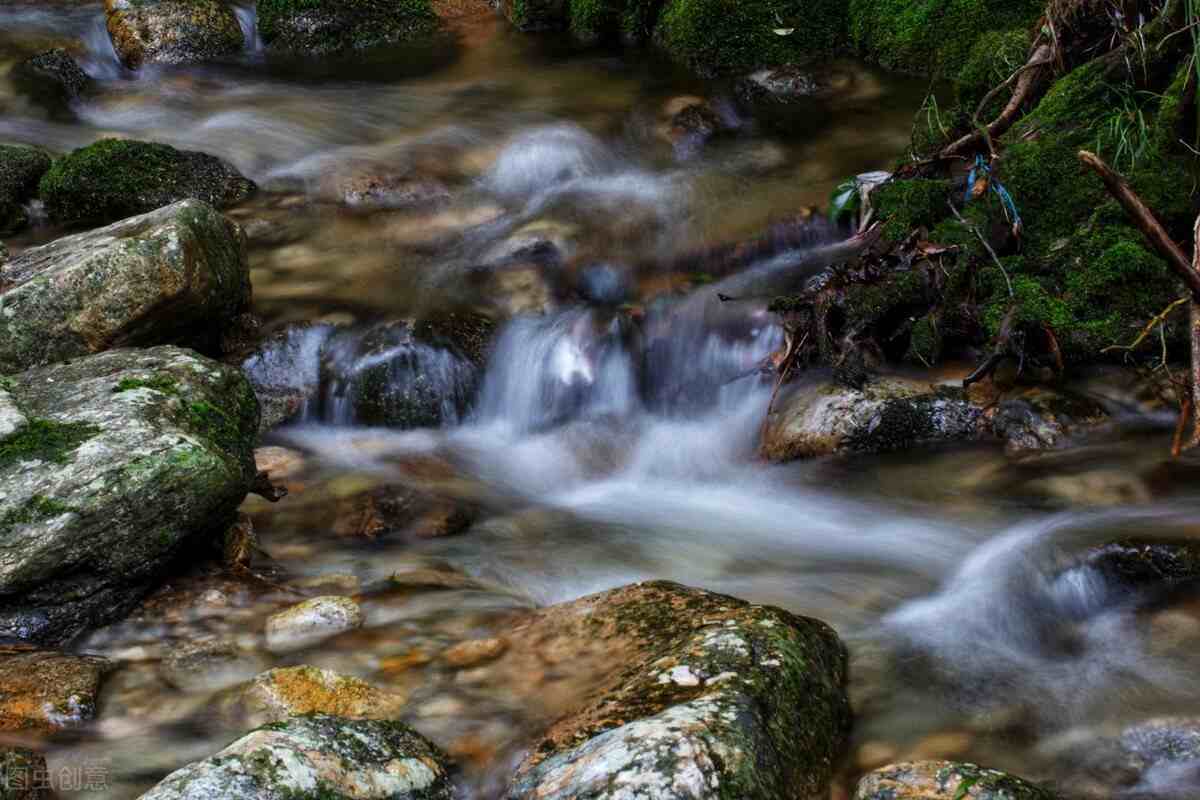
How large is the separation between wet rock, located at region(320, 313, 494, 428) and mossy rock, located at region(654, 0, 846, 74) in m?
4.32

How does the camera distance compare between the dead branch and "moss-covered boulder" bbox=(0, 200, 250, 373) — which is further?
the dead branch

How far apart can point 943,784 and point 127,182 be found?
23.0 feet

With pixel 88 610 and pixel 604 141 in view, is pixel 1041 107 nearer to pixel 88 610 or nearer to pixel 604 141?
pixel 604 141

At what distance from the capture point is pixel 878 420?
500 cm

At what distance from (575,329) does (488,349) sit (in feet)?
1.68

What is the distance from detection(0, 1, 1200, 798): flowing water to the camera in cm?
337

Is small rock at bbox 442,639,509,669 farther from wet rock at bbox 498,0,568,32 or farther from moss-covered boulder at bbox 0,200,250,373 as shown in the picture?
wet rock at bbox 498,0,568,32

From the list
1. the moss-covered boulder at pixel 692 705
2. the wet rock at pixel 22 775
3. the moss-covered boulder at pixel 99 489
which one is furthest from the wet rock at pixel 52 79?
the moss-covered boulder at pixel 692 705

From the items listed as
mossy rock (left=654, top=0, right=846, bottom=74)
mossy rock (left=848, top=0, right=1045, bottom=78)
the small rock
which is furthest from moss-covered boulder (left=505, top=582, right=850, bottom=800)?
mossy rock (left=654, top=0, right=846, bottom=74)

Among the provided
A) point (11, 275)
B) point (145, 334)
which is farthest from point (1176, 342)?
point (11, 275)

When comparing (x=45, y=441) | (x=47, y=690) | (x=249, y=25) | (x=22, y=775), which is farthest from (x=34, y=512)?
(x=249, y=25)

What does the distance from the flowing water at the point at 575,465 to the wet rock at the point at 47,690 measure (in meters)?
0.08

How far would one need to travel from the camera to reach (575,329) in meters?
6.30

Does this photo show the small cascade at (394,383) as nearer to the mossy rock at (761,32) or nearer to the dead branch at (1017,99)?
the dead branch at (1017,99)
